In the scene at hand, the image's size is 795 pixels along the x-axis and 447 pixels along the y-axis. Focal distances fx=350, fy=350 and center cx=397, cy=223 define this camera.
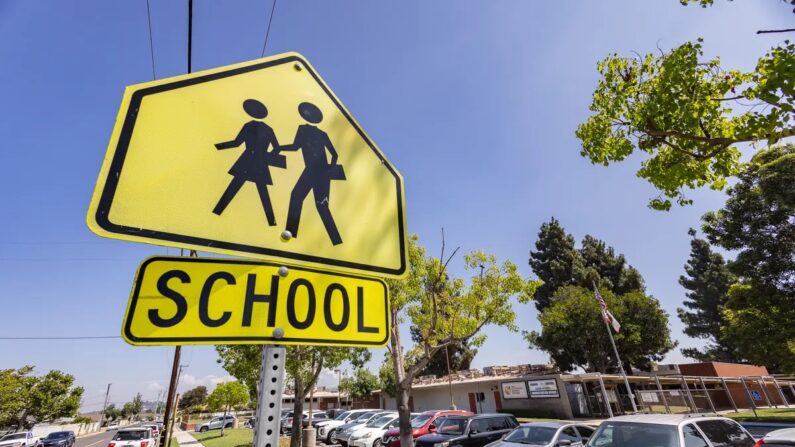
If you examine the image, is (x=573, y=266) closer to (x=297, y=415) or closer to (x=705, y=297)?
(x=705, y=297)

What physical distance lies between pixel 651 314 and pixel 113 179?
42.4 metres

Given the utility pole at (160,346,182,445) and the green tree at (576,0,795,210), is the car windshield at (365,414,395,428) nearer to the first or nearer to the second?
the utility pole at (160,346,182,445)

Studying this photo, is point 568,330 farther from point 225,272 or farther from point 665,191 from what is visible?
point 225,272

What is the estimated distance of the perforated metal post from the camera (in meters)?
1.06

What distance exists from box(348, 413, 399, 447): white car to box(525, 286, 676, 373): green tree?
23.1 meters

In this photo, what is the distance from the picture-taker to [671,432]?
650 cm

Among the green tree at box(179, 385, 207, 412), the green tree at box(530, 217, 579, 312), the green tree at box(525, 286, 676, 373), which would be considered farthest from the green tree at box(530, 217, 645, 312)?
the green tree at box(179, 385, 207, 412)

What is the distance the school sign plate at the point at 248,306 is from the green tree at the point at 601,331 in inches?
1454

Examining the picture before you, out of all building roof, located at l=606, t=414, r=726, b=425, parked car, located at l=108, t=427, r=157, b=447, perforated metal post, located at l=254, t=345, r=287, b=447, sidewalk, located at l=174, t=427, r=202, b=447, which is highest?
perforated metal post, located at l=254, t=345, r=287, b=447

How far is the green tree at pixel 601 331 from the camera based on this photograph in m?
32.9

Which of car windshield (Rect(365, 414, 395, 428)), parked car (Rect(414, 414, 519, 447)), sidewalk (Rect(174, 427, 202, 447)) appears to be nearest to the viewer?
parked car (Rect(414, 414, 519, 447))

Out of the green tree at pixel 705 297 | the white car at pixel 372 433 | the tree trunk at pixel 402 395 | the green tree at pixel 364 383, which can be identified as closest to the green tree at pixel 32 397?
the green tree at pixel 364 383

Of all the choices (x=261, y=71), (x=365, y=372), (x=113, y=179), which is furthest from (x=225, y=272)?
(x=365, y=372)

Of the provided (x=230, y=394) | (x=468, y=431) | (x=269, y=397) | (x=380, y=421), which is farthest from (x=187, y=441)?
(x=269, y=397)
